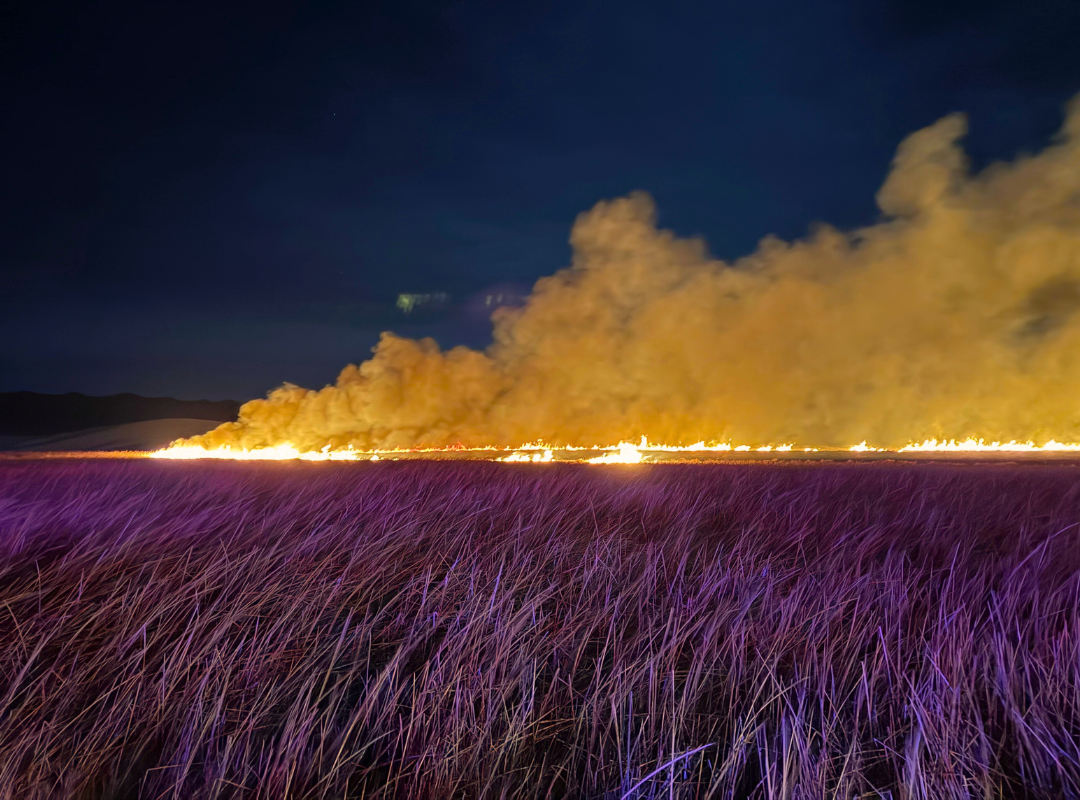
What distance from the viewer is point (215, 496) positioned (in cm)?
614

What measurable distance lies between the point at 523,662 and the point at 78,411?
162m

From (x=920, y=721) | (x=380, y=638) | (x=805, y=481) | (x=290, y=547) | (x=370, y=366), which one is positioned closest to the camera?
(x=920, y=721)

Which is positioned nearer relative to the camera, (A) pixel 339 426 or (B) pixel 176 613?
(B) pixel 176 613

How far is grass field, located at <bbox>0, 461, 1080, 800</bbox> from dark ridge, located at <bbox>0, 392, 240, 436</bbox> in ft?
438

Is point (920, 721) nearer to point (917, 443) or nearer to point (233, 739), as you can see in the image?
point (233, 739)

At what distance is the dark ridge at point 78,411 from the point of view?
11894 centimetres

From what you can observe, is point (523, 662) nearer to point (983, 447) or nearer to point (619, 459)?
point (619, 459)

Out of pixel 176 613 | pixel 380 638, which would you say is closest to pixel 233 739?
pixel 380 638

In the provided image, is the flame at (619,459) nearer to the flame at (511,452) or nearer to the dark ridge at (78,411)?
the flame at (511,452)

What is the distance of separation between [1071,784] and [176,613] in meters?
3.44

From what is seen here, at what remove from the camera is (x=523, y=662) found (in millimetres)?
2301

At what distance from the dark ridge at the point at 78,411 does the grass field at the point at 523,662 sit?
13337 centimetres

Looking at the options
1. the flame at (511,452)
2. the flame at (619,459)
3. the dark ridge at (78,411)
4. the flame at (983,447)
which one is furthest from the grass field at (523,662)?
the dark ridge at (78,411)

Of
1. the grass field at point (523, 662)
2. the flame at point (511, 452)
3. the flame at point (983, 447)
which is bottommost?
the grass field at point (523, 662)
